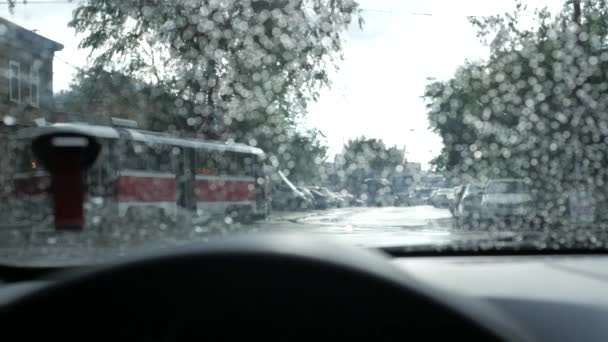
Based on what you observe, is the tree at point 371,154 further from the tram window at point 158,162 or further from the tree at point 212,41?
the tram window at point 158,162

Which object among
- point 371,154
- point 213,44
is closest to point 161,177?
point 371,154

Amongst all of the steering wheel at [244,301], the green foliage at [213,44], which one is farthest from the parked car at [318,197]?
the steering wheel at [244,301]

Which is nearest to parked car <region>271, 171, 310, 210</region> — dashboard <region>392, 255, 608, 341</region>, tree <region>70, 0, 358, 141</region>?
tree <region>70, 0, 358, 141</region>

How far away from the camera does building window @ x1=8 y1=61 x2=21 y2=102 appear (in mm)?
3555

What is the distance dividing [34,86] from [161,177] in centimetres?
616

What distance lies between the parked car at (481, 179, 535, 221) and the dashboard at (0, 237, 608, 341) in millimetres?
4070

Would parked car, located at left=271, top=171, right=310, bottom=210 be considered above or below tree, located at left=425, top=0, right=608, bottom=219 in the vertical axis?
below

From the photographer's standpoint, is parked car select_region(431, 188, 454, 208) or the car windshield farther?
the car windshield

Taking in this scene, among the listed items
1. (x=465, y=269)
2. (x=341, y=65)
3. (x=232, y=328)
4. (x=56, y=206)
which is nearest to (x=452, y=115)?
(x=341, y=65)

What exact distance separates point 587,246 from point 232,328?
8.40ft

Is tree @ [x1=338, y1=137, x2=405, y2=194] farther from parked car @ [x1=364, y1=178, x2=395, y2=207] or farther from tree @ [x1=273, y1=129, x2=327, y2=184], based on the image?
parked car @ [x1=364, y1=178, x2=395, y2=207]

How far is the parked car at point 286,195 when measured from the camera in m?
4.77

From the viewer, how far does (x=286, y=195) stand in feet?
19.2

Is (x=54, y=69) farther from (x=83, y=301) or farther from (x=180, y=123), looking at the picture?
(x=83, y=301)
